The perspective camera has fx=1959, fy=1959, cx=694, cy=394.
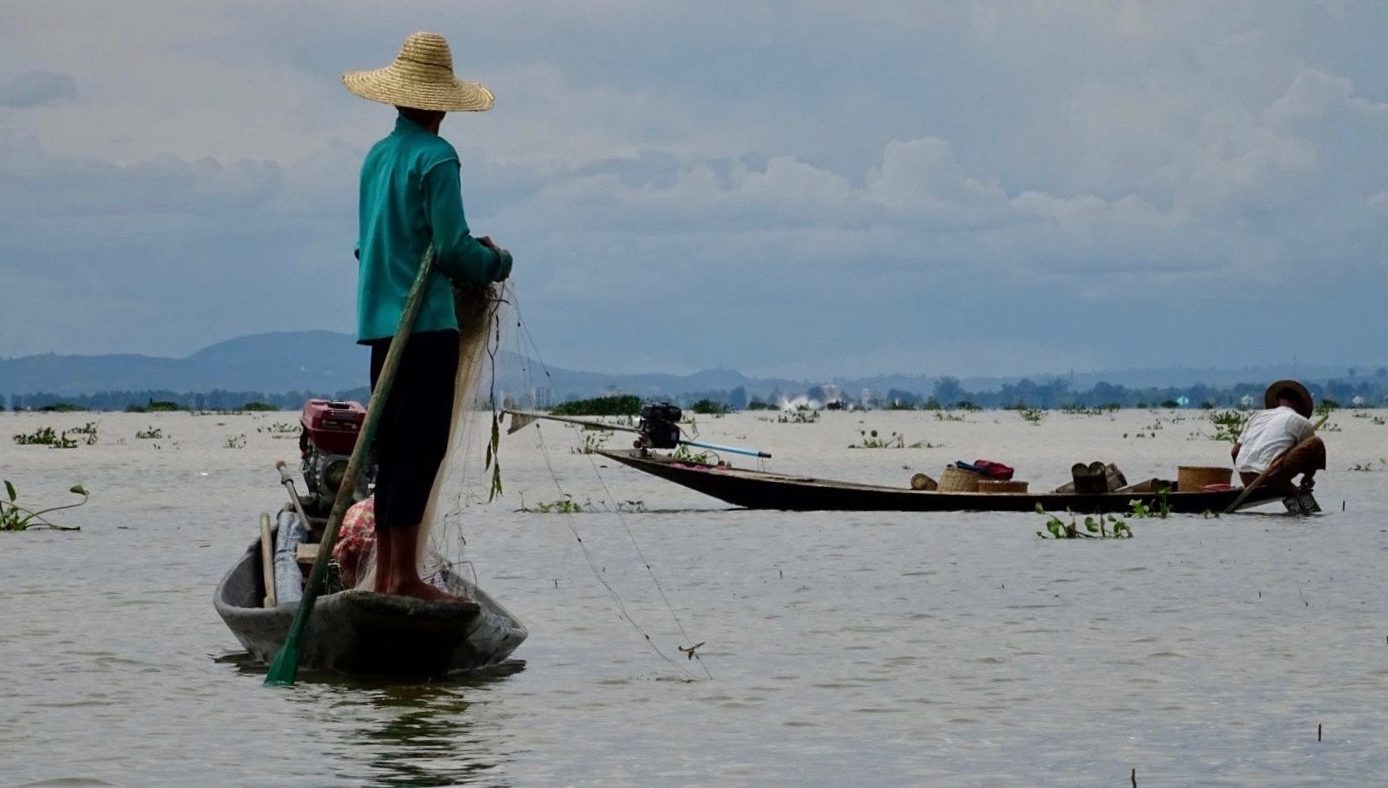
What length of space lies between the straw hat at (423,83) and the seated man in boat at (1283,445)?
10.0m

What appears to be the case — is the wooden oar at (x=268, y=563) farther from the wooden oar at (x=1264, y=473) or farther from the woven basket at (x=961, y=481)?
the wooden oar at (x=1264, y=473)

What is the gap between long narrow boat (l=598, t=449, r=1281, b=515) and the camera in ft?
52.0

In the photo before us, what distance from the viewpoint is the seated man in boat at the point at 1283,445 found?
617 inches

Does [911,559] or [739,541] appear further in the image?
[739,541]

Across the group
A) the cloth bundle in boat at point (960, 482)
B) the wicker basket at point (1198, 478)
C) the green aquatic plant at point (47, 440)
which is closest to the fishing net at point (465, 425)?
the cloth bundle in boat at point (960, 482)

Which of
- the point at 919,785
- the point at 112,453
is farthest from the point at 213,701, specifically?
the point at 112,453

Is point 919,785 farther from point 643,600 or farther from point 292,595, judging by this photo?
point 643,600

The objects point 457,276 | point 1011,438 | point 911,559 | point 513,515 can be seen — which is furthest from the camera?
point 1011,438

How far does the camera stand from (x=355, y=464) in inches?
282

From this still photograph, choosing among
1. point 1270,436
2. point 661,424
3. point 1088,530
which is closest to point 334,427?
point 661,424

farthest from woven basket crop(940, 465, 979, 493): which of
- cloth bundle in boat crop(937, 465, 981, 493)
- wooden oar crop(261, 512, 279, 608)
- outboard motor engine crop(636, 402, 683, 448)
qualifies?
wooden oar crop(261, 512, 279, 608)

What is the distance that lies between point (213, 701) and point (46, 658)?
4.70ft

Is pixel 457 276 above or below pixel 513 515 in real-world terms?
above

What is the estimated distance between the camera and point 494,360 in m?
7.79
